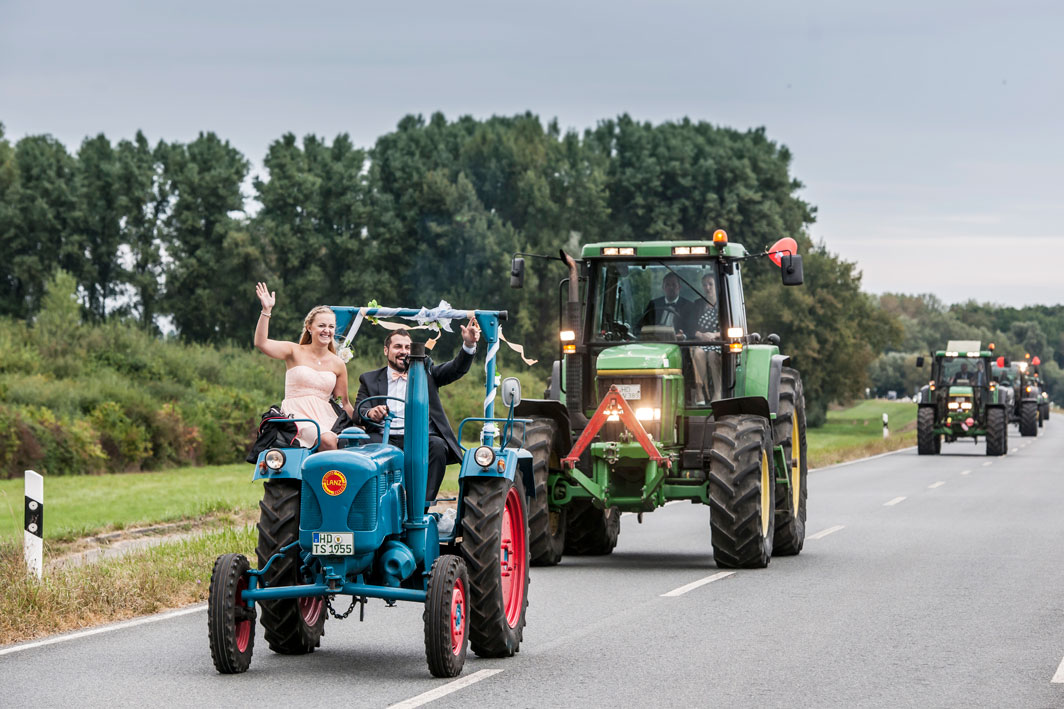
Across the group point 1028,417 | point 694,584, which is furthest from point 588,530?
point 1028,417

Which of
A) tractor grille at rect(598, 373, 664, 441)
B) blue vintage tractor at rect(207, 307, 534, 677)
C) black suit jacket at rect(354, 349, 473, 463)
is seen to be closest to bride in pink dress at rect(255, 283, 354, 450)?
black suit jacket at rect(354, 349, 473, 463)

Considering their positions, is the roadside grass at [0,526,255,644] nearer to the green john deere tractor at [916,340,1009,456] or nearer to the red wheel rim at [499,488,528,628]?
the red wheel rim at [499,488,528,628]

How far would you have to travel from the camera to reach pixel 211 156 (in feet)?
243

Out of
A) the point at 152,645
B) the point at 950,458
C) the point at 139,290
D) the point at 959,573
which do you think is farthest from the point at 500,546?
the point at 139,290

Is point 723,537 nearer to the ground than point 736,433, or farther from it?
nearer to the ground

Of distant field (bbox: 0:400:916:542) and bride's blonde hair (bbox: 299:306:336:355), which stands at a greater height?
bride's blonde hair (bbox: 299:306:336:355)

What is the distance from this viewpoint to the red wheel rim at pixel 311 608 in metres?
9.70

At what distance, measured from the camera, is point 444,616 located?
862cm

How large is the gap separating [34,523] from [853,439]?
48.4 metres

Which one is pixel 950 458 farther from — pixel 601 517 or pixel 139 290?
pixel 139 290

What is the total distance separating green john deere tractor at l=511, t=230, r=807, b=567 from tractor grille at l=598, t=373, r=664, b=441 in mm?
12

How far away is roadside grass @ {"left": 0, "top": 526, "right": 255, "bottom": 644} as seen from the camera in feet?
35.6

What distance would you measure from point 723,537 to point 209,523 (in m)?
7.38

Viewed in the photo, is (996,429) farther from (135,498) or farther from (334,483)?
(334,483)
